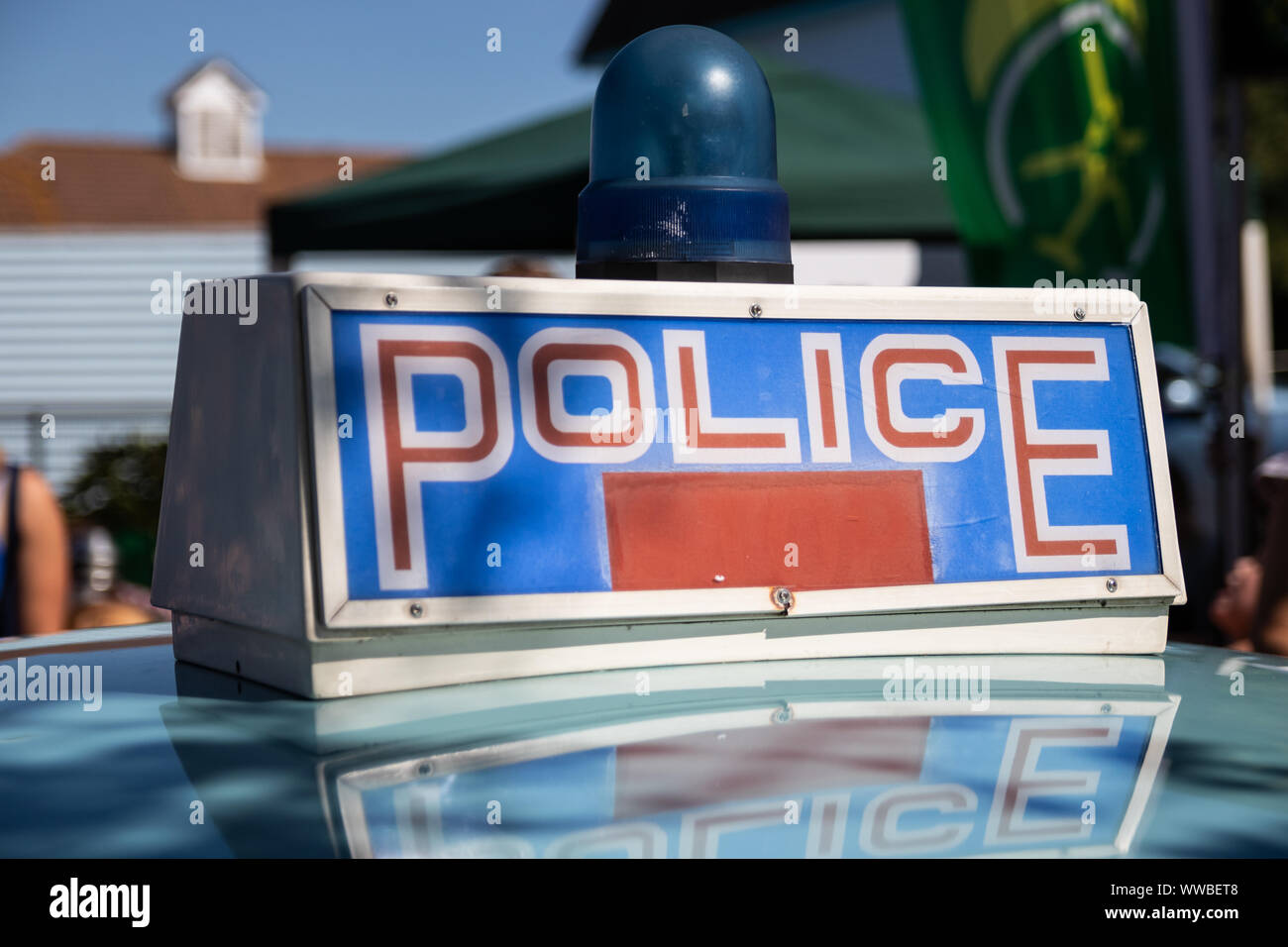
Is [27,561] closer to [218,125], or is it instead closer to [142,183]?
[142,183]

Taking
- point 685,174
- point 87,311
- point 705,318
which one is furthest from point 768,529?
point 87,311

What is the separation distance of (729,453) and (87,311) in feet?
59.1

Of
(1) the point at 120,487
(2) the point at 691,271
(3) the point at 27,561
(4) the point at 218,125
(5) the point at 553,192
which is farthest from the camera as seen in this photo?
(4) the point at 218,125

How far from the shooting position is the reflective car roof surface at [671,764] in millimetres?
1062

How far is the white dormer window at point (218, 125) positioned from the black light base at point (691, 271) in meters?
24.5

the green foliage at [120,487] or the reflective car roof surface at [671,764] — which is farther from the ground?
the green foliage at [120,487]

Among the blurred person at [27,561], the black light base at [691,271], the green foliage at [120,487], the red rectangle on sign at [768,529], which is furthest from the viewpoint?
the green foliage at [120,487]

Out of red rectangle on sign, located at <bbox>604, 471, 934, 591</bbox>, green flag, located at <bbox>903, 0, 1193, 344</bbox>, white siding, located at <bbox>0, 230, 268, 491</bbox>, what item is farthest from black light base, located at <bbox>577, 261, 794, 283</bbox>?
white siding, located at <bbox>0, 230, 268, 491</bbox>

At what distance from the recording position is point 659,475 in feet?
5.54

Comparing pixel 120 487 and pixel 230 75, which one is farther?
pixel 230 75

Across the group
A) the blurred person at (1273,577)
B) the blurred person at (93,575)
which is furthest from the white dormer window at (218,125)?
the blurred person at (1273,577)

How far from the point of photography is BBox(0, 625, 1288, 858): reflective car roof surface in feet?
3.48

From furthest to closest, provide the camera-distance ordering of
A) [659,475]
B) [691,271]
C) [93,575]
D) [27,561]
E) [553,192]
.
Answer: [553,192] → [93,575] → [27,561] → [691,271] → [659,475]

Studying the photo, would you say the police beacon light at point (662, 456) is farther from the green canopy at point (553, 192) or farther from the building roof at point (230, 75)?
the building roof at point (230, 75)
